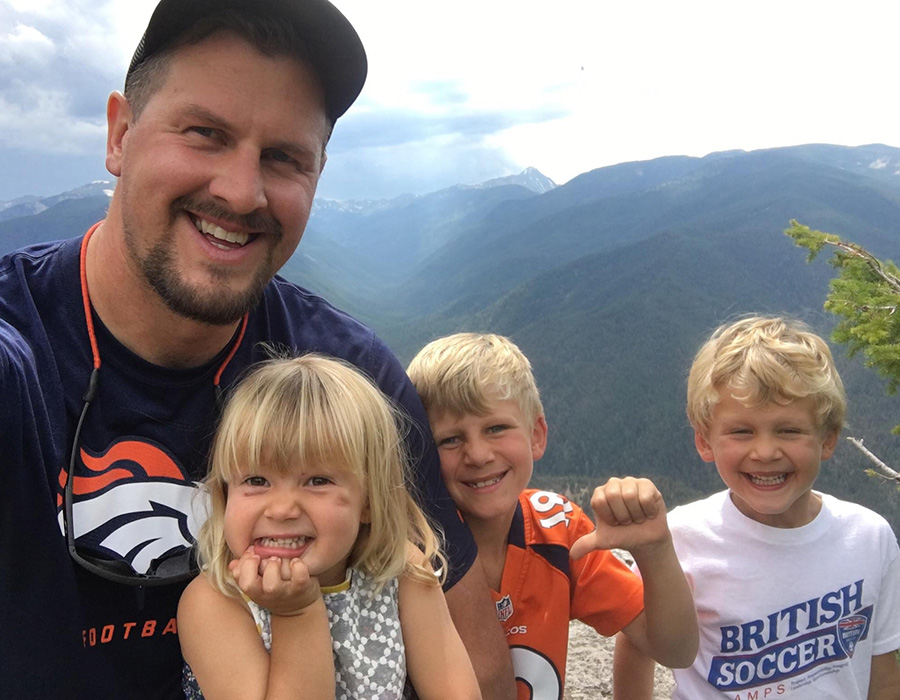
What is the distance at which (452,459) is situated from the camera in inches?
104

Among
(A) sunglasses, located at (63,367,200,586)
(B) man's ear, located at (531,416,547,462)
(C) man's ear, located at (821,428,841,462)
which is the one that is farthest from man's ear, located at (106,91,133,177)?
(C) man's ear, located at (821,428,841,462)

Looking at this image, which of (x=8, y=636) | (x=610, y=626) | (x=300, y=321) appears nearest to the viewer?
(x=8, y=636)

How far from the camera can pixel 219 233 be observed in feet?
7.22

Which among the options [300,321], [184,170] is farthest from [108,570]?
[184,170]

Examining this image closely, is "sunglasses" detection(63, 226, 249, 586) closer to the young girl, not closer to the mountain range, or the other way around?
the young girl

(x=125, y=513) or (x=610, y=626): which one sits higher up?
(x=125, y=513)

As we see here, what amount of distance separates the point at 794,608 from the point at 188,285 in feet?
9.14

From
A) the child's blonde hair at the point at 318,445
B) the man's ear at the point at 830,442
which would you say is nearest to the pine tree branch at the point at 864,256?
the man's ear at the point at 830,442

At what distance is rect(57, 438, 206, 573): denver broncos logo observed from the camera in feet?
6.21

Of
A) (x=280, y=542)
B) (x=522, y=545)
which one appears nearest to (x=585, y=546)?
(x=522, y=545)

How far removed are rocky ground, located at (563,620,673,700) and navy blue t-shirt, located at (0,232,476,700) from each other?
2917 millimetres

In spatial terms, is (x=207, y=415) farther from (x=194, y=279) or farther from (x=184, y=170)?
(x=184, y=170)

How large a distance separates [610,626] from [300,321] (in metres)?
1.85

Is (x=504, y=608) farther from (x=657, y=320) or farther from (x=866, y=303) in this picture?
(x=657, y=320)
